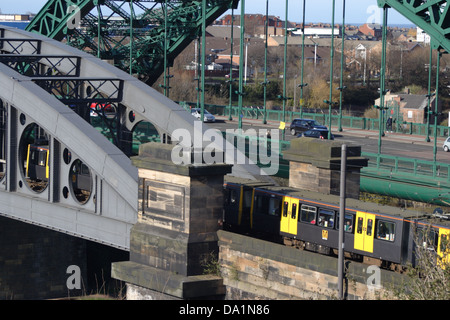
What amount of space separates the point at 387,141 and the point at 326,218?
34.9 meters

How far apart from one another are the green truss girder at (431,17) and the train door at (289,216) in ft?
40.1

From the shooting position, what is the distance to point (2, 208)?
3344 centimetres

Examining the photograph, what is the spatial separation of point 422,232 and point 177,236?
6615 mm

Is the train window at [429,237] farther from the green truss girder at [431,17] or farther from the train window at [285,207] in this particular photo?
the green truss girder at [431,17]

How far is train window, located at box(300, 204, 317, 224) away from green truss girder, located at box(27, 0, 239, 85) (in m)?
30.8

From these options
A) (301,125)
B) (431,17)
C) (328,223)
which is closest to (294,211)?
(328,223)

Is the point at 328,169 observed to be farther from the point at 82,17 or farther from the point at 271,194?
the point at 82,17

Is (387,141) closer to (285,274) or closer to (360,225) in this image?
(360,225)

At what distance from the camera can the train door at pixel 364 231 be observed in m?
24.3

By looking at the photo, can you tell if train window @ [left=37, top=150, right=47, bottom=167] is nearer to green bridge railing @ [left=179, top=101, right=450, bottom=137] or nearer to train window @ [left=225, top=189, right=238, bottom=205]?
train window @ [left=225, top=189, right=238, bottom=205]

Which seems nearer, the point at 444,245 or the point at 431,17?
the point at 444,245

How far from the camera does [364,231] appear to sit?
24.5 metres

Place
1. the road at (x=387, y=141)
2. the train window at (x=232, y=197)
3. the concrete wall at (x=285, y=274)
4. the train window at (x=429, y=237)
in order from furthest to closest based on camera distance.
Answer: the road at (x=387, y=141), the train window at (x=232, y=197), the train window at (x=429, y=237), the concrete wall at (x=285, y=274)

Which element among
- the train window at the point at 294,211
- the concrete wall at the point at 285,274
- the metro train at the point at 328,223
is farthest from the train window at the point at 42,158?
the concrete wall at the point at 285,274
